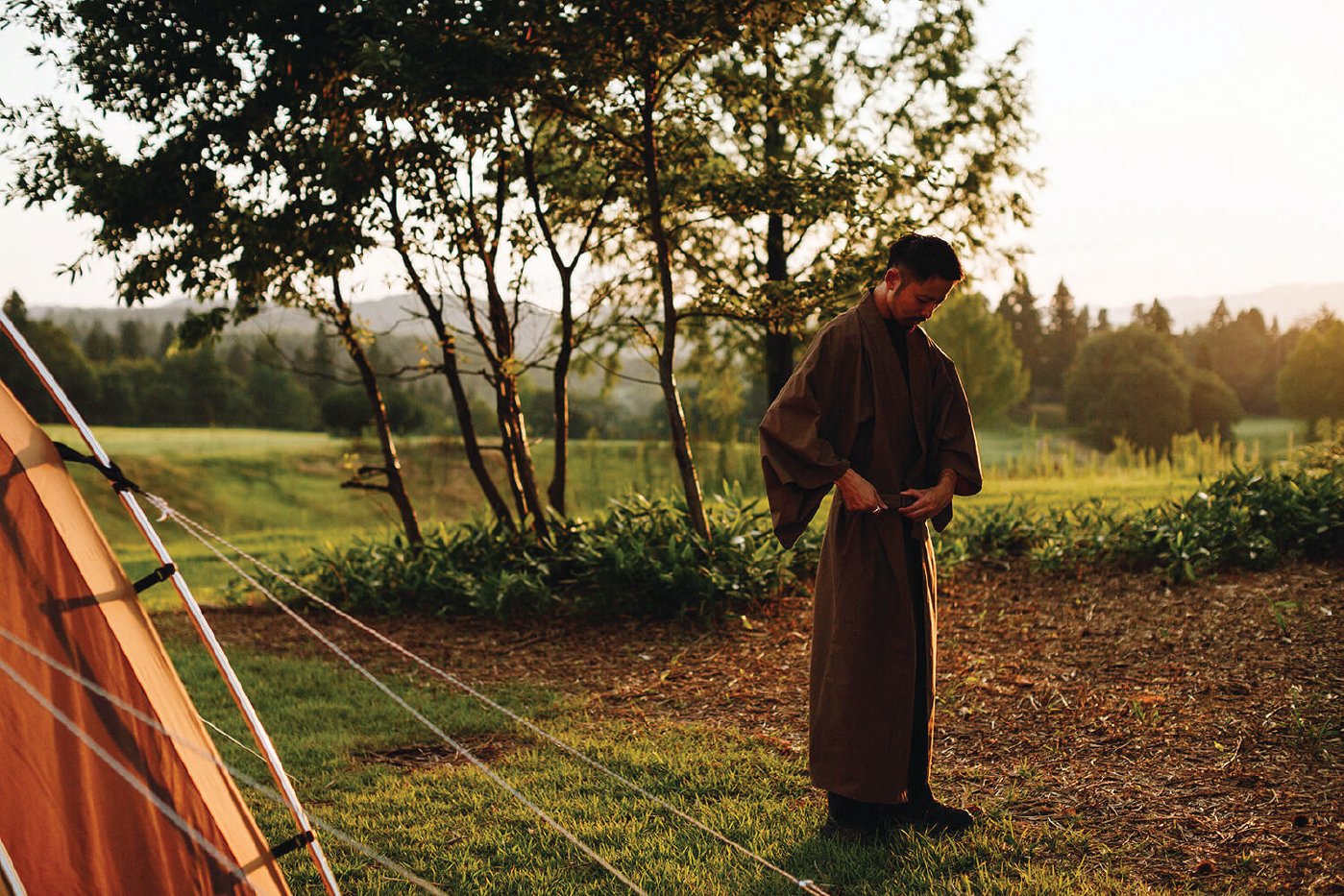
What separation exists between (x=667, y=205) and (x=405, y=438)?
15.7 metres

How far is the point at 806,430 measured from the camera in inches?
129

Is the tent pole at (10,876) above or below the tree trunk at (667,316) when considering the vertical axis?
below

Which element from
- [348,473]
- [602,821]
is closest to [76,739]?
[602,821]

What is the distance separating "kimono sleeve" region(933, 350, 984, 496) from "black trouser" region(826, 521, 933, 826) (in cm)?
26

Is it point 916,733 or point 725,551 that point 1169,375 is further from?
point 916,733

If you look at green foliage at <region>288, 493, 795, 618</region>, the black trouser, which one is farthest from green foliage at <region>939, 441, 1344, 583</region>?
the black trouser

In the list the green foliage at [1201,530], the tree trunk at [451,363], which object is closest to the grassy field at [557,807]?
the tree trunk at [451,363]

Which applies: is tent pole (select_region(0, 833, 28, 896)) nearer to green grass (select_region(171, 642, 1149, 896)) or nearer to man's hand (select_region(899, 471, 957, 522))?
green grass (select_region(171, 642, 1149, 896))

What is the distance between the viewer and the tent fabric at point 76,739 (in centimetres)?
226

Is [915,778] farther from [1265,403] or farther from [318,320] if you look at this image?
[1265,403]

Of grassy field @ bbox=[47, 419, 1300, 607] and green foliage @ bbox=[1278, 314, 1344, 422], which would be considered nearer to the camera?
grassy field @ bbox=[47, 419, 1300, 607]

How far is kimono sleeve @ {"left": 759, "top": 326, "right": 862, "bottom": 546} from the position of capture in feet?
10.7

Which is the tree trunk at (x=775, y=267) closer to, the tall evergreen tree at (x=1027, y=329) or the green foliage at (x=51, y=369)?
the green foliage at (x=51, y=369)

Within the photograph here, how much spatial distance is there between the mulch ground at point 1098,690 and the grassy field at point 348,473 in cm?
238
